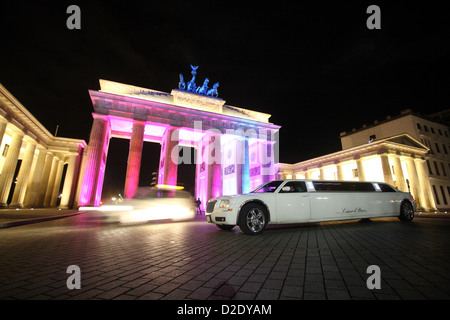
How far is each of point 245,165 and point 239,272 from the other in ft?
78.9

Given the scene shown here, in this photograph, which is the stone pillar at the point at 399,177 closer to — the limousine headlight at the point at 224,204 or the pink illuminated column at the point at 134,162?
the limousine headlight at the point at 224,204

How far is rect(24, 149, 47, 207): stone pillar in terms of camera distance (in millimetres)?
22875

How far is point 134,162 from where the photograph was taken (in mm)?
21000

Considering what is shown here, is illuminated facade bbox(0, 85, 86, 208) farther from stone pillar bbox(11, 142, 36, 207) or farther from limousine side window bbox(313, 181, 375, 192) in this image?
limousine side window bbox(313, 181, 375, 192)

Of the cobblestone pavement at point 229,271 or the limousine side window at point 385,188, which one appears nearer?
the cobblestone pavement at point 229,271

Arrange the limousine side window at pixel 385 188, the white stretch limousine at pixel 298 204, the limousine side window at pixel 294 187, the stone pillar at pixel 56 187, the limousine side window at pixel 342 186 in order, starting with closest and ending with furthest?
1. the white stretch limousine at pixel 298 204
2. the limousine side window at pixel 294 187
3. the limousine side window at pixel 342 186
4. the limousine side window at pixel 385 188
5. the stone pillar at pixel 56 187

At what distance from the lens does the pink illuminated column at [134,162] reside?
2019 cm

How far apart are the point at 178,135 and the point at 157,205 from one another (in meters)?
16.5

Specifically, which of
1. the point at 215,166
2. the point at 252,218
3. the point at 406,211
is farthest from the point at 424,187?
the point at 252,218

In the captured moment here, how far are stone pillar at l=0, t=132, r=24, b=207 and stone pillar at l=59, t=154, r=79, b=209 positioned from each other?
18.3 ft

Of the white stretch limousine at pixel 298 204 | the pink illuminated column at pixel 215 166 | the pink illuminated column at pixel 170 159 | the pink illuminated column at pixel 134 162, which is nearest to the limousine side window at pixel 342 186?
the white stretch limousine at pixel 298 204

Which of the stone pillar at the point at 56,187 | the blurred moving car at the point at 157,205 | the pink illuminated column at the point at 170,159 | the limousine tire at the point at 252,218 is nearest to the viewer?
the limousine tire at the point at 252,218

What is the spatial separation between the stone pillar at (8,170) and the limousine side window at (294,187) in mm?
26487

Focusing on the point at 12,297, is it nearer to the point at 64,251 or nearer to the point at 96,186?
the point at 64,251
